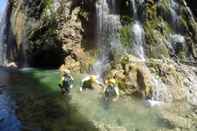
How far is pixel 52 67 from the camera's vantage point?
114ft

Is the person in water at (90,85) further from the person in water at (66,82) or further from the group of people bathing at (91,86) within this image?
the person in water at (66,82)

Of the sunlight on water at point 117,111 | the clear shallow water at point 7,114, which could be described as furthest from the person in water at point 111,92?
the clear shallow water at point 7,114

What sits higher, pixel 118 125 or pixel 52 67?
pixel 52 67

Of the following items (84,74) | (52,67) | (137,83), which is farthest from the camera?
(52,67)

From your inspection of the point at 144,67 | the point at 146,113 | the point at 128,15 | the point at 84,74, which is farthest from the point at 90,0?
the point at 146,113

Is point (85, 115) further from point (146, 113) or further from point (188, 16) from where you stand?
point (188, 16)

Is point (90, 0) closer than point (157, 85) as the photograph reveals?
No

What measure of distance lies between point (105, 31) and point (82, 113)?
1201 centimetres

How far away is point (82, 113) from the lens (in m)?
20.3

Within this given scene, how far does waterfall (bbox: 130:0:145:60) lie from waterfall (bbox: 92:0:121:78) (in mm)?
1230

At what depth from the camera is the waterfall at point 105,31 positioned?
3008 centimetres

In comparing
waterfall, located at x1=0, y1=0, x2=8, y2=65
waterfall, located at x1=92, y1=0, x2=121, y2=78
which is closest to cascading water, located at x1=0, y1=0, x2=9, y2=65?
waterfall, located at x1=0, y1=0, x2=8, y2=65

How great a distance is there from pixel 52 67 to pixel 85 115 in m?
15.2

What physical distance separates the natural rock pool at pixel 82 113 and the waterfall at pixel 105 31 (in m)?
4.70
